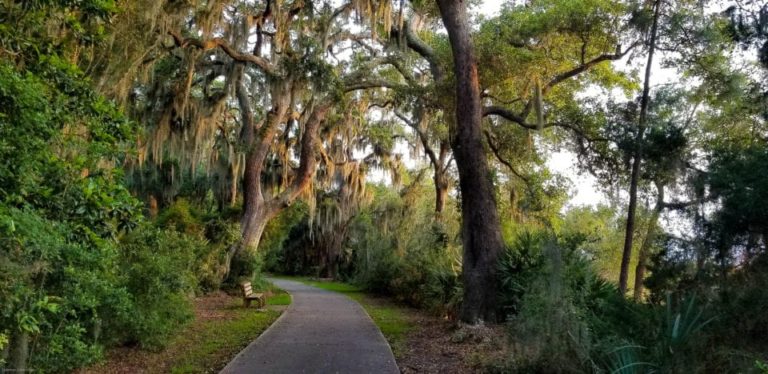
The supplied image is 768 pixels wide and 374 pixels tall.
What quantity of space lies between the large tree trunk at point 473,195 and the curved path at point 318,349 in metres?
2.10

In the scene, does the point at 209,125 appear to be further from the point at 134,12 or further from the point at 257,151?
→ the point at 134,12

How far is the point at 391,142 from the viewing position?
26109mm

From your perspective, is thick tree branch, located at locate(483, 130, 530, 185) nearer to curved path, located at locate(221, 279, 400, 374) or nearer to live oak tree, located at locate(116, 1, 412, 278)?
live oak tree, located at locate(116, 1, 412, 278)

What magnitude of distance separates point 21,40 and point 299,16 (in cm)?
1174

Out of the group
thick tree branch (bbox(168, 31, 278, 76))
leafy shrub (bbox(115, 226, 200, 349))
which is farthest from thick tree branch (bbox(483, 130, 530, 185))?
leafy shrub (bbox(115, 226, 200, 349))

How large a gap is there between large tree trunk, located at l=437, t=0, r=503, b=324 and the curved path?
6.90 feet

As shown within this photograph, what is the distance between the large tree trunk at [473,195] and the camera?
453 inches

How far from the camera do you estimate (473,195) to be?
11766mm

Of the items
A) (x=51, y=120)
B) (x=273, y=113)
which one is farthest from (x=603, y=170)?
(x=51, y=120)

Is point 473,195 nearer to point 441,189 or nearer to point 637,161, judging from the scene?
point 637,161

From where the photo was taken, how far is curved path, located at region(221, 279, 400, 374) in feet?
26.7

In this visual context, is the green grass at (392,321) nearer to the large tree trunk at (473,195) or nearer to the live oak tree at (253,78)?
the large tree trunk at (473,195)

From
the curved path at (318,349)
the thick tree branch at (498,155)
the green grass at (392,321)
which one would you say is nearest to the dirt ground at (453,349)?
the green grass at (392,321)

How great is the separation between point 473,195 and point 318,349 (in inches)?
172
